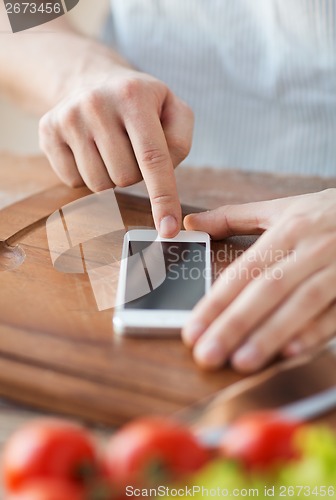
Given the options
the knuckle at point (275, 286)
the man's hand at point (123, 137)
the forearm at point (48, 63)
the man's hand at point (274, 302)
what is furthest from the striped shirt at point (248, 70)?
the knuckle at point (275, 286)

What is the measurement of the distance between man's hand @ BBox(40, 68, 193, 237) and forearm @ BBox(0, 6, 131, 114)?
0.27 ft

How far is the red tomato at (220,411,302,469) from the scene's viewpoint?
0.51 m

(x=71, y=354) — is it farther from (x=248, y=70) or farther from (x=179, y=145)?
(x=248, y=70)

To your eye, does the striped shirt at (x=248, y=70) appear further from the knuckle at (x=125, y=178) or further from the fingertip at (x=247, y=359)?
the fingertip at (x=247, y=359)

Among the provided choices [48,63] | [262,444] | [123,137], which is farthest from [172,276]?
[48,63]

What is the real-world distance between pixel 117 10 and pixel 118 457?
3.69 feet

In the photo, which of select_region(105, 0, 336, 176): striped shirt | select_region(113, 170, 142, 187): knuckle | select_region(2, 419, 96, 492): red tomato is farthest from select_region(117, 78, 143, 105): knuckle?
select_region(2, 419, 96, 492): red tomato

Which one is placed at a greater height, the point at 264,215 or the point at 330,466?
the point at 330,466

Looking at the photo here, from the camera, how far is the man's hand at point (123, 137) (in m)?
0.97

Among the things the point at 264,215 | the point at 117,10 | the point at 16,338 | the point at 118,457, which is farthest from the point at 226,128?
the point at 118,457

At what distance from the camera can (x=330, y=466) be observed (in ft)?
1.40

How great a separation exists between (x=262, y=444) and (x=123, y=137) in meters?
0.61

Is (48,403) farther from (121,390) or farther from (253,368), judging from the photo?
(253,368)

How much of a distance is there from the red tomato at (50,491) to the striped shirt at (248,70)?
3.18 feet
